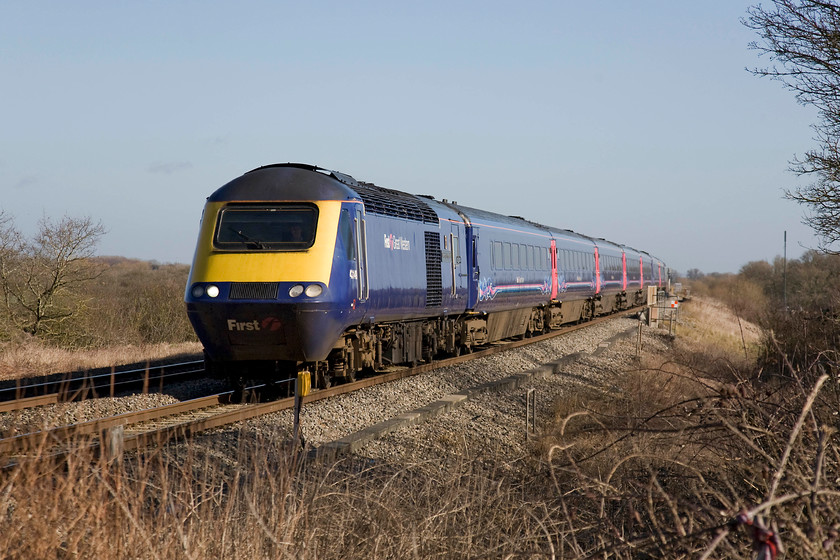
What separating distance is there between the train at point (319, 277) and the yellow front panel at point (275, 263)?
0.01 metres

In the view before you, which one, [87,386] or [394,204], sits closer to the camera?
[87,386]

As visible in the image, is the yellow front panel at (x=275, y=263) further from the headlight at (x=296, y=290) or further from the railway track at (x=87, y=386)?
the railway track at (x=87, y=386)

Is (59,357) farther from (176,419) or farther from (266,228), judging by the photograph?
(176,419)

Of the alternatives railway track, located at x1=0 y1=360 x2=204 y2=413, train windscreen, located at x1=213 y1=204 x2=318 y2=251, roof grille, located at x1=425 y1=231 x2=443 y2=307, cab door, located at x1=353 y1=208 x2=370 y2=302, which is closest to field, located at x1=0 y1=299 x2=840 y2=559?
railway track, located at x1=0 y1=360 x2=204 y2=413

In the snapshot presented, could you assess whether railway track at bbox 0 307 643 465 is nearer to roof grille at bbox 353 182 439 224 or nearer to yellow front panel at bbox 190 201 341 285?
yellow front panel at bbox 190 201 341 285

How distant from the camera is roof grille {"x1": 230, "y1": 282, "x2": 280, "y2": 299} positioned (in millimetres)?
11875

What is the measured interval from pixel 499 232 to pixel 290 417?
11639 mm

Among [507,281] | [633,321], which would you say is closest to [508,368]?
[507,281]

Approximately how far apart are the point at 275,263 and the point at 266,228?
640 millimetres

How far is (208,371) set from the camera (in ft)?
41.9

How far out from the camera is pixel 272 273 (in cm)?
1198

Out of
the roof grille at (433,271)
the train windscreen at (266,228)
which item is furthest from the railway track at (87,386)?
the roof grille at (433,271)

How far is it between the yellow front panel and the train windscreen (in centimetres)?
10

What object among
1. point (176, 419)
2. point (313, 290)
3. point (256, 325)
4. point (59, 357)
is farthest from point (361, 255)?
point (59, 357)
